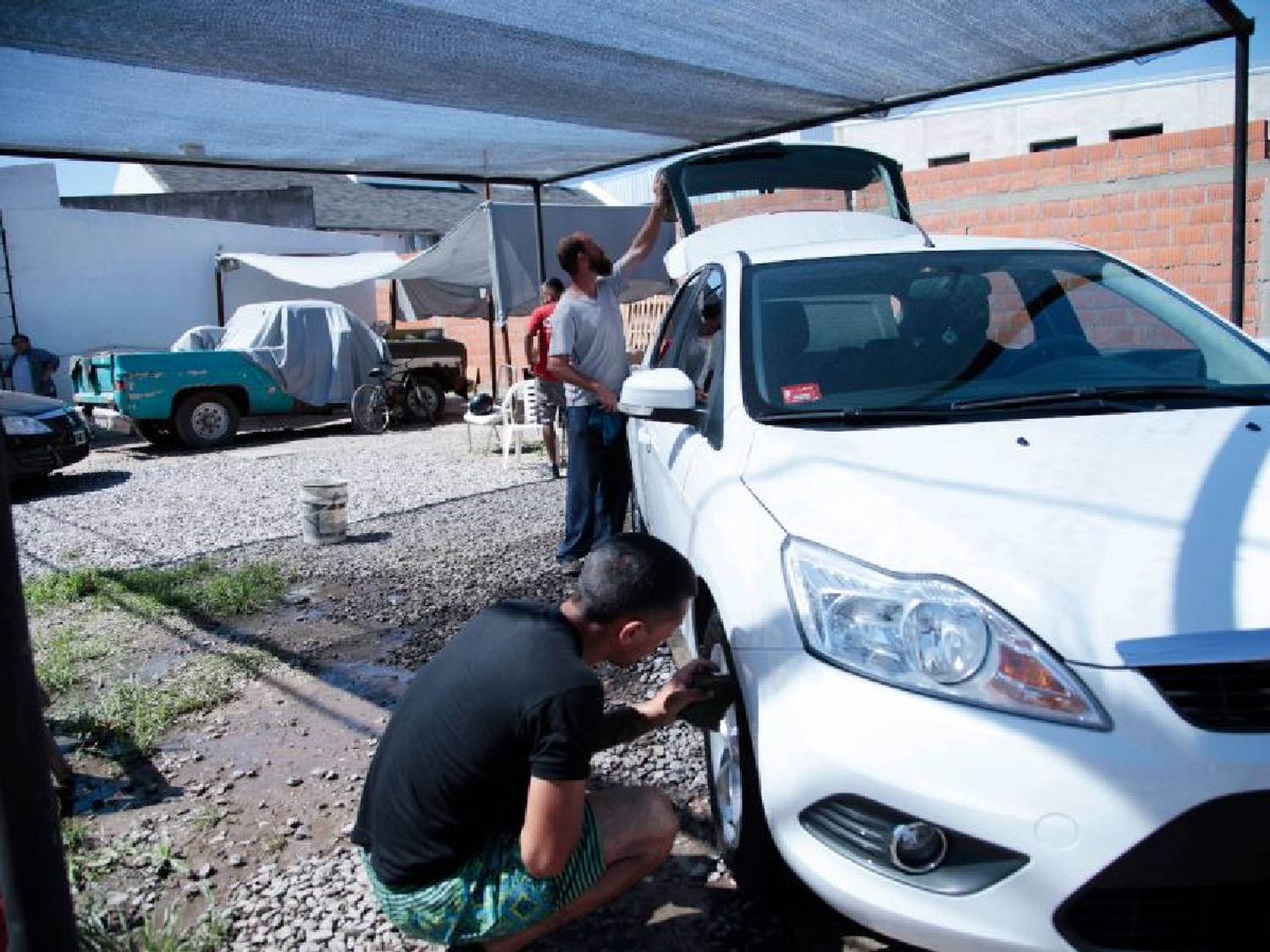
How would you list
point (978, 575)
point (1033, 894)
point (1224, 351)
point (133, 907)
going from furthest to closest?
1. point (1224, 351)
2. point (133, 907)
3. point (978, 575)
4. point (1033, 894)

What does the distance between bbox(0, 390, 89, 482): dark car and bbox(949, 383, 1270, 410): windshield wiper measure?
29.6ft

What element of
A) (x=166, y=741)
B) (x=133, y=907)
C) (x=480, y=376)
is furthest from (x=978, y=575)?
(x=480, y=376)

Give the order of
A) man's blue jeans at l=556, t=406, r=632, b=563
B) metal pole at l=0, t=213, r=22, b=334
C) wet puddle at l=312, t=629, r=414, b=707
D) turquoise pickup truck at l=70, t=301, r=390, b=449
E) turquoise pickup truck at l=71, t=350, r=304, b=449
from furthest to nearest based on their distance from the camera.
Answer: metal pole at l=0, t=213, r=22, b=334, turquoise pickup truck at l=70, t=301, r=390, b=449, turquoise pickup truck at l=71, t=350, r=304, b=449, man's blue jeans at l=556, t=406, r=632, b=563, wet puddle at l=312, t=629, r=414, b=707

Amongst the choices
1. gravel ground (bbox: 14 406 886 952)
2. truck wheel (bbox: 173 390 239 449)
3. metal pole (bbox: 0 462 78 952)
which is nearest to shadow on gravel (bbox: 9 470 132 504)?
gravel ground (bbox: 14 406 886 952)

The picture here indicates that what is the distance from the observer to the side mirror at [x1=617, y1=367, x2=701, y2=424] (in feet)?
10.2

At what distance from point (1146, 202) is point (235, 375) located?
10389mm

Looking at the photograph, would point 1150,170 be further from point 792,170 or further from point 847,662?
point 847,662

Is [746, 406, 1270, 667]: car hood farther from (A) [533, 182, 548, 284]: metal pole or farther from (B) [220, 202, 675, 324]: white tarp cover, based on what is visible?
(A) [533, 182, 548, 284]: metal pole

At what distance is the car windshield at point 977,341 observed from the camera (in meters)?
2.71

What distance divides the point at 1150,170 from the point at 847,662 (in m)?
7.34

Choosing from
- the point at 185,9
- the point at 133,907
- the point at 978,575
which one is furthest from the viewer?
the point at 185,9

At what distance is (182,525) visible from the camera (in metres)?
7.79

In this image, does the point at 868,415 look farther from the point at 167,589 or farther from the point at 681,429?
the point at 167,589

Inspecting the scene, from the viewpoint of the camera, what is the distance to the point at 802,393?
283 centimetres
